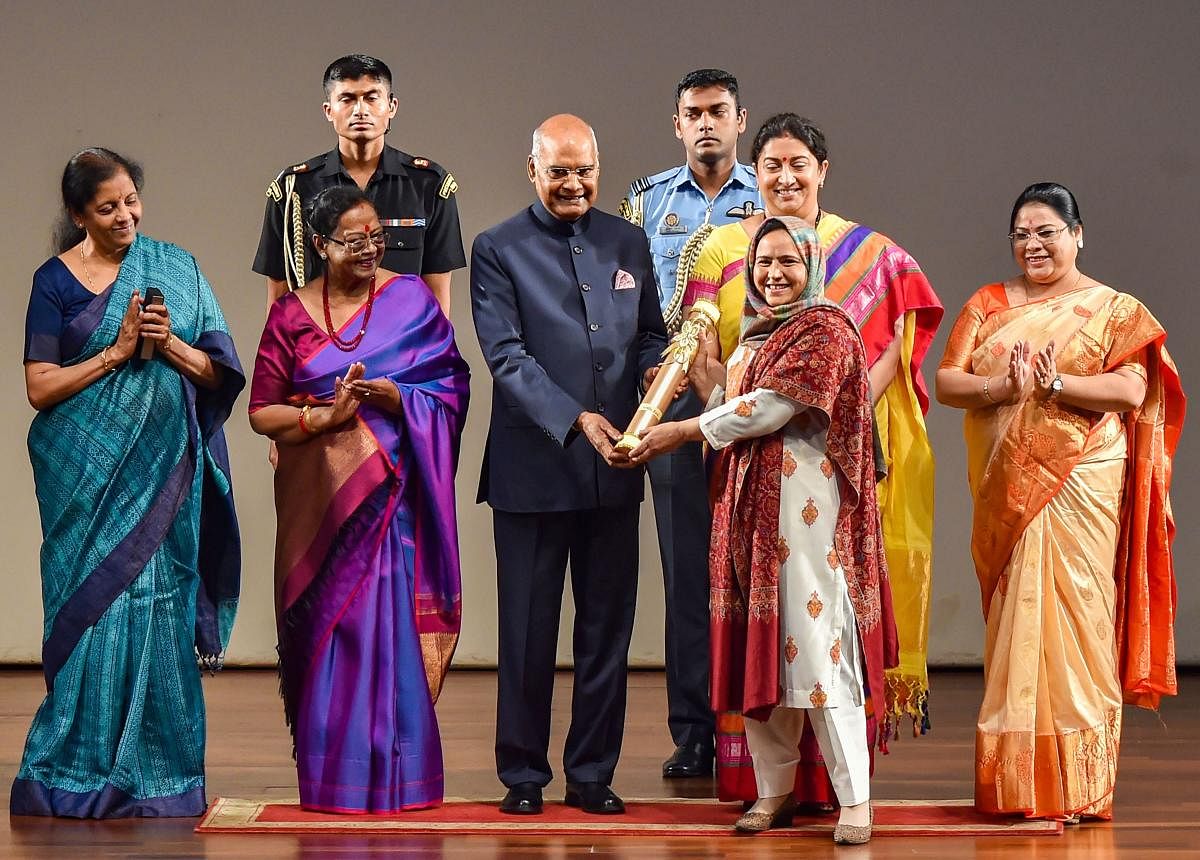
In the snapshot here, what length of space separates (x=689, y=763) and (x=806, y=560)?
113 cm

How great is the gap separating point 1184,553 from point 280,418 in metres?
4.30

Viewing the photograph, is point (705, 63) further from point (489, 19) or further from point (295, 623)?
point (295, 623)

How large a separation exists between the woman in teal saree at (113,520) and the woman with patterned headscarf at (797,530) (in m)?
1.27

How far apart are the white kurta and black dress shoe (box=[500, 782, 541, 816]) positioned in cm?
75

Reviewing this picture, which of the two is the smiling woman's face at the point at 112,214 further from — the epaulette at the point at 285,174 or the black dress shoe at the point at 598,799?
the black dress shoe at the point at 598,799

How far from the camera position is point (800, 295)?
3.90 m

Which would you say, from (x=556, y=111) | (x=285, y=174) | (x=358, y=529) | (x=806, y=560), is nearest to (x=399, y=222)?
(x=285, y=174)

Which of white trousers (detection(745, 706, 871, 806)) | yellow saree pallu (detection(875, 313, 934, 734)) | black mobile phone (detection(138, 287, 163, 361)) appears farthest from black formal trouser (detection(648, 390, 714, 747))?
black mobile phone (detection(138, 287, 163, 361))

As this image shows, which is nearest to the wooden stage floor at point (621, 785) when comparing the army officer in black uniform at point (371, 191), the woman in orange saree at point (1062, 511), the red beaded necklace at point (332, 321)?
the woman in orange saree at point (1062, 511)

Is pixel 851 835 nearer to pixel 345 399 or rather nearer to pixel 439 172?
pixel 345 399

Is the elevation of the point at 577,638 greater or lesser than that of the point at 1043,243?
lesser

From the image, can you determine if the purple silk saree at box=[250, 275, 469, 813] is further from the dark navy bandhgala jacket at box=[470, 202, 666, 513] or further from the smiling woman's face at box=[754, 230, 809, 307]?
the smiling woman's face at box=[754, 230, 809, 307]

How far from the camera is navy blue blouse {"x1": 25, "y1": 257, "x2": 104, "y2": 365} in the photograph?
4.23m

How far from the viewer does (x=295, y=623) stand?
13.8 ft
